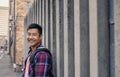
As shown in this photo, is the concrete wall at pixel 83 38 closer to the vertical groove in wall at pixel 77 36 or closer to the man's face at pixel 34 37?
the vertical groove in wall at pixel 77 36

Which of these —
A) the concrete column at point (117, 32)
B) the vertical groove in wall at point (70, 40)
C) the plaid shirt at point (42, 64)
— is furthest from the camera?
the vertical groove in wall at point (70, 40)

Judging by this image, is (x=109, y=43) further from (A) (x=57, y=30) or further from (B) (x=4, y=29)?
(B) (x=4, y=29)

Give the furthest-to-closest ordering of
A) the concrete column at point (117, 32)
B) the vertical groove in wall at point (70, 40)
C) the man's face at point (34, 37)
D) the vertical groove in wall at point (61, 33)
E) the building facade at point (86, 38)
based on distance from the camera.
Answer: the vertical groove in wall at point (61, 33) → the man's face at point (34, 37) → the vertical groove in wall at point (70, 40) → the building facade at point (86, 38) → the concrete column at point (117, 32)

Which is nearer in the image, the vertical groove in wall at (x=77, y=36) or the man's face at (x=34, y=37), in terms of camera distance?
the vertical groove in wall at (x=77, y=36)

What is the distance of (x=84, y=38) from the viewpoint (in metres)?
3.94

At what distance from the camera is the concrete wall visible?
3.42m

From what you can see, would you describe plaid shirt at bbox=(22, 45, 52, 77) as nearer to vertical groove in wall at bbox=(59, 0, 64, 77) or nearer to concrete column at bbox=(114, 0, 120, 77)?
vertical groove in wall at bbox=(59, 0, 64, 77)

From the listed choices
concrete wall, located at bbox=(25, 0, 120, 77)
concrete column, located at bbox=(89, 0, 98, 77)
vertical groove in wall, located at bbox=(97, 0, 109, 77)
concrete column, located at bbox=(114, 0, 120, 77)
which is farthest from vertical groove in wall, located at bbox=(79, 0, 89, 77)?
concrete column, located at bbox=(114, 0, 120, 77)

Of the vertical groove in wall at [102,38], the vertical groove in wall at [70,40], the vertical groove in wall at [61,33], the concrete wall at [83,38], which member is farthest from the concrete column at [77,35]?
the vertical groove in wall at [61,33]

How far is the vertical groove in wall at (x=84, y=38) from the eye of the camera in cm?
395

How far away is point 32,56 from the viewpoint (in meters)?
4.46

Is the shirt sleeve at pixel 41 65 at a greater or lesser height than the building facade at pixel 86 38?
lesser

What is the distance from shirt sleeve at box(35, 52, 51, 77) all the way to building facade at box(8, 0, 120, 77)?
0.31 m

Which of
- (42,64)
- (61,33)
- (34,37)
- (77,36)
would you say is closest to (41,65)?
(42,64)
